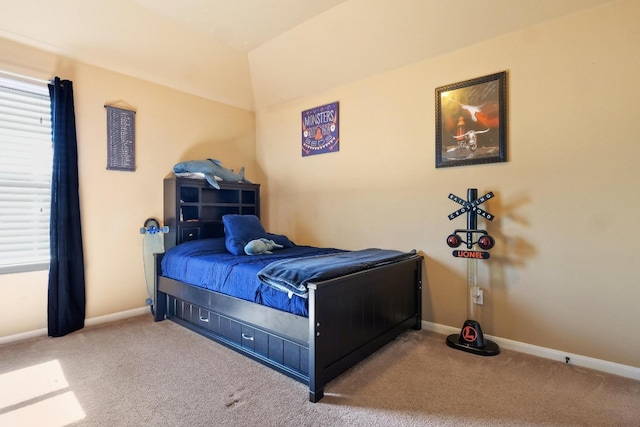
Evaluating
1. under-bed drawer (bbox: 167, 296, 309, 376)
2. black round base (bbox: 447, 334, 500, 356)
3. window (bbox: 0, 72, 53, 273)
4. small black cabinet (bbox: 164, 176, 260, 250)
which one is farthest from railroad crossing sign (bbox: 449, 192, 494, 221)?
window (bbox: 0, 72, 53, 273)

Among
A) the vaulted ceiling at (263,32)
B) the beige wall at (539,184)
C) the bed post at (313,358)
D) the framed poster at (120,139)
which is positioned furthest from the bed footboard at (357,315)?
the framed poster at (120,139)

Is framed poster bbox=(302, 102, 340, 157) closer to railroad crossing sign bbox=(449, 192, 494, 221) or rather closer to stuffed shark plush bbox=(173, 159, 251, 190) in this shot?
stuffed shark plush bbox=(173, 159, 251, 190)

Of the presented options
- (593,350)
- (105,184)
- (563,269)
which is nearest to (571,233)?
(563,269)

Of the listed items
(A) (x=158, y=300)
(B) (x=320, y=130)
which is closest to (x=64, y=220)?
(A) (x=158, y=300)

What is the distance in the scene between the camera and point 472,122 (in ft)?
8.93

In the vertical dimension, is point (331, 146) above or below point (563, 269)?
above

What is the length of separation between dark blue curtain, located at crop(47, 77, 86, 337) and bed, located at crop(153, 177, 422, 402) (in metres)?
0.68

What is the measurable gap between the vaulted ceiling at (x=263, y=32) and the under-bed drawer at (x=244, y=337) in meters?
2.46

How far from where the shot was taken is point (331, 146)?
3.67 meters

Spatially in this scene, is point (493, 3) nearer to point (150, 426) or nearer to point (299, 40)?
point (299, 40)

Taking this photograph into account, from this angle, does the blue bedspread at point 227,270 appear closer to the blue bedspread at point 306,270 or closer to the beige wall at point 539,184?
the blue bedspread at point 306,270

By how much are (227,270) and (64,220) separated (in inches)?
62.2

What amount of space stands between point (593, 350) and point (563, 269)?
575mm

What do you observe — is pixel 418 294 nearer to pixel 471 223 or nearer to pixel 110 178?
pixel 471 223
